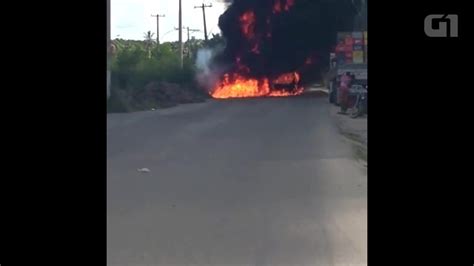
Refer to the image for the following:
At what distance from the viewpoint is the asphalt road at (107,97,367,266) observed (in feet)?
13.3

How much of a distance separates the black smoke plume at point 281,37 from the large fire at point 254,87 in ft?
0.54

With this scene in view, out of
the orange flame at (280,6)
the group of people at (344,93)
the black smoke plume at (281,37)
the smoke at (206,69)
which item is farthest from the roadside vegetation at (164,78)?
the group of people at (344,93)

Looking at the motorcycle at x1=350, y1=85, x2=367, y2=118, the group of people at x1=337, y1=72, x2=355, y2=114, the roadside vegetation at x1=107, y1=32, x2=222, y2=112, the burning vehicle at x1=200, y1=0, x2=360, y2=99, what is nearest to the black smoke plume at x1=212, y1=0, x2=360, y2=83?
the burning vehicle at x1=200, y1=0, x2=360, y2=99

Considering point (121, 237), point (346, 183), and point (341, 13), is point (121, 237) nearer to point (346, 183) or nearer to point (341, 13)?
point (346, 183)

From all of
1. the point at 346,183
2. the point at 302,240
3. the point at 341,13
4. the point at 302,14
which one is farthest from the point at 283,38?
the point at 302,240

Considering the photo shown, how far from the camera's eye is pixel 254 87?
14922 mm

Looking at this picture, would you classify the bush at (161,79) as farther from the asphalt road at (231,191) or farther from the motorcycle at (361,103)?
the motorcycle at (361,103)

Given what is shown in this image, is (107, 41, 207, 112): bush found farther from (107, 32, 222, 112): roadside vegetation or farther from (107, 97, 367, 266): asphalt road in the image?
(107, 97, 367, 266): asphalt road
